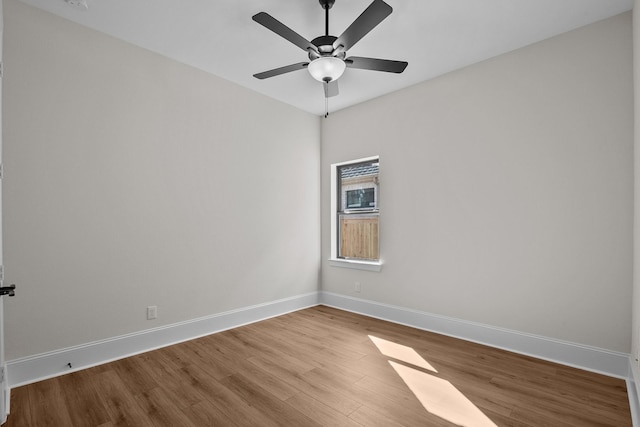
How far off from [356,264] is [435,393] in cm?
207

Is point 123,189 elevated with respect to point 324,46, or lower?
lower

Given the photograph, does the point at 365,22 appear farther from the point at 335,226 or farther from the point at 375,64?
the point at 335,226

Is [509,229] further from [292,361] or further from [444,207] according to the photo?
[292,361]

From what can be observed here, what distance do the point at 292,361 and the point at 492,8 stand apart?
10.5 ft

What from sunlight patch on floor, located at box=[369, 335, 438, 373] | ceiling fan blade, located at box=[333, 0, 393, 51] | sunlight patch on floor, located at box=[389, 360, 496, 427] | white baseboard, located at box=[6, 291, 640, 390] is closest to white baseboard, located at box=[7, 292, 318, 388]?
white baseboard, located at box=[6, 291, 640, 390]

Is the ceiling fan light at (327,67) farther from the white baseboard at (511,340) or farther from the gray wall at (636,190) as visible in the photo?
the white baseboard at (511,340)

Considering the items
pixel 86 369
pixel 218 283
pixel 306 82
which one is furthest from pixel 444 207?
pixel 86 369

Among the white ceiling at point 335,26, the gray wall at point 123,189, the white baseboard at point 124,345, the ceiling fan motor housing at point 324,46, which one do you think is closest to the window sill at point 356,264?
the gray wall at point 123,189

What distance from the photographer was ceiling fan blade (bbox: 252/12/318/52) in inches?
76.4

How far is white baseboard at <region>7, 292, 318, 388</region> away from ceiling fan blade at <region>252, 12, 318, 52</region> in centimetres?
276

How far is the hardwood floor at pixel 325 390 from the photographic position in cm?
191

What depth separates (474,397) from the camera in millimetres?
2131

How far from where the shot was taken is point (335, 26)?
257cm

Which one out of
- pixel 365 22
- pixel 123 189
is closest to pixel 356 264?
pixel 123 189
